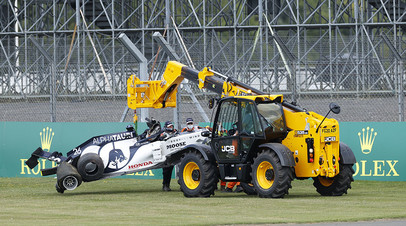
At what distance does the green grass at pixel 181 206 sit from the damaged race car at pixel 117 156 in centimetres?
37

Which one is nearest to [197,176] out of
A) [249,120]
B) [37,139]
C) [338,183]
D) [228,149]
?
[228,149]

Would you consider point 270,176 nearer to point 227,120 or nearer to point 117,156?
point 227,120

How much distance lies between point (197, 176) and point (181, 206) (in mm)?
1861

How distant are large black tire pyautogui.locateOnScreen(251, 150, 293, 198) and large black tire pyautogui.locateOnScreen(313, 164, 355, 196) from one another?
3.31 ft

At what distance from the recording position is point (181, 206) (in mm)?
13477

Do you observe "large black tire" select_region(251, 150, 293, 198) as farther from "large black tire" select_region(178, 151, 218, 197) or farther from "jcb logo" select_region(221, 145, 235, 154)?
"large black tire" select_region(178, 151, 218, 197)

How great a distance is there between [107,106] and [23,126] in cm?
252

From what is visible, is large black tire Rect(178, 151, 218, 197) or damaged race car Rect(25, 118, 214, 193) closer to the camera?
large black tire Rect(178, 151, 218, 197)

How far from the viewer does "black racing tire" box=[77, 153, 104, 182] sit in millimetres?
16141

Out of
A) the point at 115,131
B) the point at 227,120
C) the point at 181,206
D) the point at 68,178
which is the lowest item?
the point at 181,206

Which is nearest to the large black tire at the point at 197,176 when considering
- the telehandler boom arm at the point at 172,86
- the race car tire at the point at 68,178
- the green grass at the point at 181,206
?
the green grass at the point at 181,206

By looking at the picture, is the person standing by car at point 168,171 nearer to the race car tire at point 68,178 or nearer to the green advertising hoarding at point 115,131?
the race car tire at point 68,178

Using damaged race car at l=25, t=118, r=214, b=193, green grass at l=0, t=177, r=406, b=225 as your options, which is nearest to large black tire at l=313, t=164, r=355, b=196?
green grass at l=0, t=177, r=406, b=225

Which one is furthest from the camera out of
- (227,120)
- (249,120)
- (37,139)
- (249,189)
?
(37,139)
